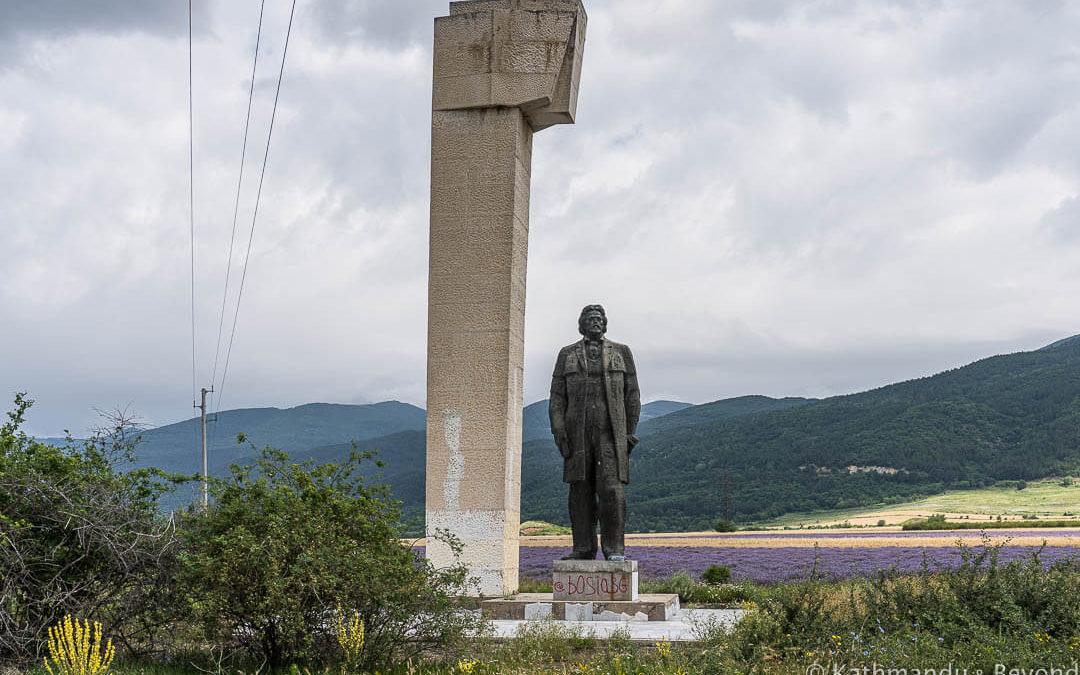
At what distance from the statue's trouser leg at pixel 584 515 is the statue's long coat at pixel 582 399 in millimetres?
135

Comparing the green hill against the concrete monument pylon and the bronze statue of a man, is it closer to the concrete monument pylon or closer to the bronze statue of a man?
the concrete monument pylon

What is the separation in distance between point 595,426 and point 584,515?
3.17 feet

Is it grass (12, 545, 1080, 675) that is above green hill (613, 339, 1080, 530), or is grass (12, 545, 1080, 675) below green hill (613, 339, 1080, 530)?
below

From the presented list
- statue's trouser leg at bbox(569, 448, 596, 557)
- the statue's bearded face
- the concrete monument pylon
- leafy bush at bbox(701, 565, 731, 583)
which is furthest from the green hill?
the statue's bearded face

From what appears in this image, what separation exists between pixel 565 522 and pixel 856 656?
1605 inches

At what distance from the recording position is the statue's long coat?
11641mm

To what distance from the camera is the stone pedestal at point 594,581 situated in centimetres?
1112

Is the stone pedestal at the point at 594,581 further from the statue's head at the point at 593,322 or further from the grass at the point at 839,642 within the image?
the statue's head at the point at 593,322

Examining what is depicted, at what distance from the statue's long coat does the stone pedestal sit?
94 centimetres

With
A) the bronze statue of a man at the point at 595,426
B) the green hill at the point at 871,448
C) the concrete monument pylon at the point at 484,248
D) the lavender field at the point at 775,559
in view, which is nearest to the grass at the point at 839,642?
the bronze statue of a man at the point at 595,426

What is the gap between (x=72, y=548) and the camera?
29.2 ft

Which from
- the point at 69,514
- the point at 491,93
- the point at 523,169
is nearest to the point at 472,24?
the point at 491,93

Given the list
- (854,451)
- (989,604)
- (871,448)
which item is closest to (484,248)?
(989,604)

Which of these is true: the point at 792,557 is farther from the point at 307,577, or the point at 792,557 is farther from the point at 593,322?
the point at 307,577
